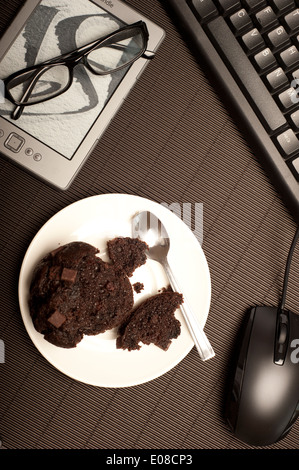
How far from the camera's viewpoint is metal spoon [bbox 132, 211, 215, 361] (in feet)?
2.00

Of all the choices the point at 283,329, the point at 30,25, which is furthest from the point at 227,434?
the point at 30,25

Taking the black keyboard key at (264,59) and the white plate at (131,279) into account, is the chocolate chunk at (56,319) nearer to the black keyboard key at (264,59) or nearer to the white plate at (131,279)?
the white plate at (131,279)

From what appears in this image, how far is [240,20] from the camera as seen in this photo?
0.56 m

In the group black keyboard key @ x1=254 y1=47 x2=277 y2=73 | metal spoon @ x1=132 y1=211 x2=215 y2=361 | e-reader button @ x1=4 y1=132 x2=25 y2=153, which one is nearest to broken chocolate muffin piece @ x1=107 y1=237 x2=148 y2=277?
metal spoon @ x1=132 y1=211 x2=215 y2=361

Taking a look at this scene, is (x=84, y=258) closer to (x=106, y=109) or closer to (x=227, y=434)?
(x=106, y=109)

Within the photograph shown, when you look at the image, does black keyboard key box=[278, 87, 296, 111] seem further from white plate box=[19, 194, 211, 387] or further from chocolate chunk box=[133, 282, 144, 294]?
chocolate chunk box=[133, 282, 144, 294]

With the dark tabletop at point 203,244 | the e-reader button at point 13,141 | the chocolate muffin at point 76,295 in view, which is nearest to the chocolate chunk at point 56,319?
the chocolate muffin at point 76,295

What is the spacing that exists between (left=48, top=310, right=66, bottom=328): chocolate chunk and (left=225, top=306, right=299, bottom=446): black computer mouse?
25 centimetres

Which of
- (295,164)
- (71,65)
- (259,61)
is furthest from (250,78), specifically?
(71,65)

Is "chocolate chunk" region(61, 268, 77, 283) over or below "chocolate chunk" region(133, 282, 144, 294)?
below

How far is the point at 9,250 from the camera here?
61 cm

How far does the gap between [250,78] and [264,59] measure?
3 centimetres

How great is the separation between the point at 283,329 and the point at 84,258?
29cm
